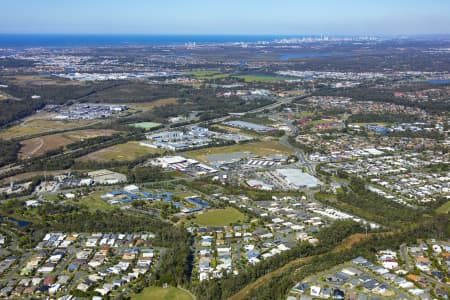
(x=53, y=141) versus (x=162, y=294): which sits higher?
(x=53, y=141)

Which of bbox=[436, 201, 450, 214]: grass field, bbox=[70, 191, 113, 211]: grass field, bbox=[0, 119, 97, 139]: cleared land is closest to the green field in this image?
bbox=[0, 119, 97, 139]: cleared land

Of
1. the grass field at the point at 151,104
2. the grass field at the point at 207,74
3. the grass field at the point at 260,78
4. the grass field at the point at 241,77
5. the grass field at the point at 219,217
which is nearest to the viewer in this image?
the grass field at the point at 219,217

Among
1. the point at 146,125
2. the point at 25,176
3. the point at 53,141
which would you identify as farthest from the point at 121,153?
the point at 146,125

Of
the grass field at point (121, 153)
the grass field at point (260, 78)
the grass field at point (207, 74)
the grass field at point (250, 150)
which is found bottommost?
the grass field at point (250, 150)

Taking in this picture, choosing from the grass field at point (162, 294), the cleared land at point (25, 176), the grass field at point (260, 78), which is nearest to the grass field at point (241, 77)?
the grass field at point (260, 78)

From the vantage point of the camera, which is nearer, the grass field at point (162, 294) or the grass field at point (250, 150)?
the grass field at point (162, 294)

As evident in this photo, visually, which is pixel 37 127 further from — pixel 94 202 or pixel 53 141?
pixel 94 202

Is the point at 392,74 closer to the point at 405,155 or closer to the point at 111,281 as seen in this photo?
the point at 405,155

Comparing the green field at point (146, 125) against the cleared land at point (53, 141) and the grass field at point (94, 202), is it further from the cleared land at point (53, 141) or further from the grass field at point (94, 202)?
the grass field at point (94, 202)
